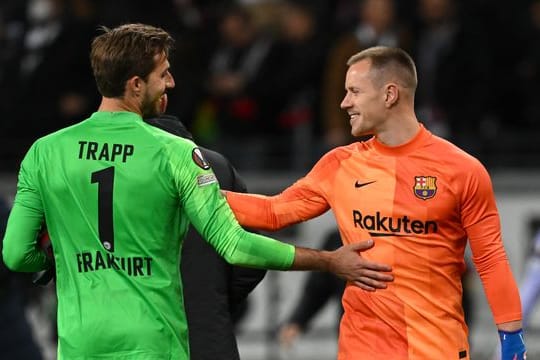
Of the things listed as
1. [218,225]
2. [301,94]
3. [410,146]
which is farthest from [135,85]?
[301,94]

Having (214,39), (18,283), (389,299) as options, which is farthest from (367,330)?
(214,39)

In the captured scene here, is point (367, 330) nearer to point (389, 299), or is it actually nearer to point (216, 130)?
point (389, 299)

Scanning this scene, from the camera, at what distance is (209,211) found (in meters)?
5.51

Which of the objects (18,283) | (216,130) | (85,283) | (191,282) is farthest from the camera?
(216,130)

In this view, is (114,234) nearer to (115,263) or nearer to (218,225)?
(115,263)

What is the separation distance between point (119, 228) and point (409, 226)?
1.31 metres

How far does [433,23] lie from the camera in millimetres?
12484

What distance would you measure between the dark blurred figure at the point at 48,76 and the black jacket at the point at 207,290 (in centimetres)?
701

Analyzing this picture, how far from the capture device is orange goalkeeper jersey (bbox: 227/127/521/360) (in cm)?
599

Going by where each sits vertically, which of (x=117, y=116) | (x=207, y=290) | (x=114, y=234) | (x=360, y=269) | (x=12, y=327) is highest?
(x=117, y=116)

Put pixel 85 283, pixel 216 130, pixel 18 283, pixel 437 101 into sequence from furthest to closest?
1. pixel 216 130
2. pixel 437 101
3. pixel 18 283
4. pixel 85 283

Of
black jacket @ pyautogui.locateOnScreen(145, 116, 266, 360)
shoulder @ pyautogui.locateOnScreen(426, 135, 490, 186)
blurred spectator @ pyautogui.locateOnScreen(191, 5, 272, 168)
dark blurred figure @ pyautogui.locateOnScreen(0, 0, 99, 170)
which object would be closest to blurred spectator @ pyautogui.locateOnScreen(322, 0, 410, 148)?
blurred spectator @ pyautogui.locateOnScreen(191, 5, 272, 168)

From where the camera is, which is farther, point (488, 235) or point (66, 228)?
point (488, 235)

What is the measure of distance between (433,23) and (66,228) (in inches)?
293
